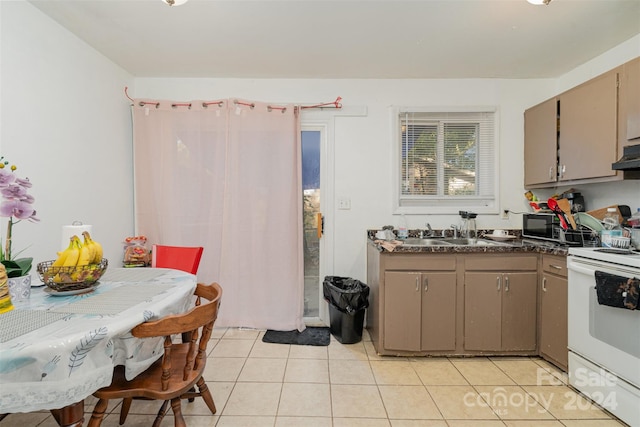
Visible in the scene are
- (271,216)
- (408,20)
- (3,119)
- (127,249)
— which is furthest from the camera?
(271,216)

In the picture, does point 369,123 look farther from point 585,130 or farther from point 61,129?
point 61,129

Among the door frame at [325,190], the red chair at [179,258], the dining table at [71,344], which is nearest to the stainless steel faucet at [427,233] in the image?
the door frame at [325,190]

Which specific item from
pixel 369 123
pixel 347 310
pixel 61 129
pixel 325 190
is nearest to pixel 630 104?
pixel 369 123

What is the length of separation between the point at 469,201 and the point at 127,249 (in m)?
3.21

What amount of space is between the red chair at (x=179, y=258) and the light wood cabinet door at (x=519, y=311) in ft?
7.48

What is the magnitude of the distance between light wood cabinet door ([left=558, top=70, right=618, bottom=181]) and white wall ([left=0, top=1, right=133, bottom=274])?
3.78m

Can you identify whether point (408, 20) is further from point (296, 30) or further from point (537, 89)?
point (537, 89)

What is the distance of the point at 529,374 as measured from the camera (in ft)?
6.98

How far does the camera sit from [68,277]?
4.34 feet

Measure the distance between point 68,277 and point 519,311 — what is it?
9.40 ft

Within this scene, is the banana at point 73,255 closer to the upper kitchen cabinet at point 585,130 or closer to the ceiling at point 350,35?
the ceiling at point 350,35

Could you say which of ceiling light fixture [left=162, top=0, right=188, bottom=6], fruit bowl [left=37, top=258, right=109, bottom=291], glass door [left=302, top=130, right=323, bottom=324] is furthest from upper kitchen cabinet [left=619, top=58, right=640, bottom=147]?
fruit bowl [left=37, top=258, right=109, bottom=291]

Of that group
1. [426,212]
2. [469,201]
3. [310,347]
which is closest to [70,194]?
[310,347]

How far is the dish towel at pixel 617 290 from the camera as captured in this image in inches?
60.5
